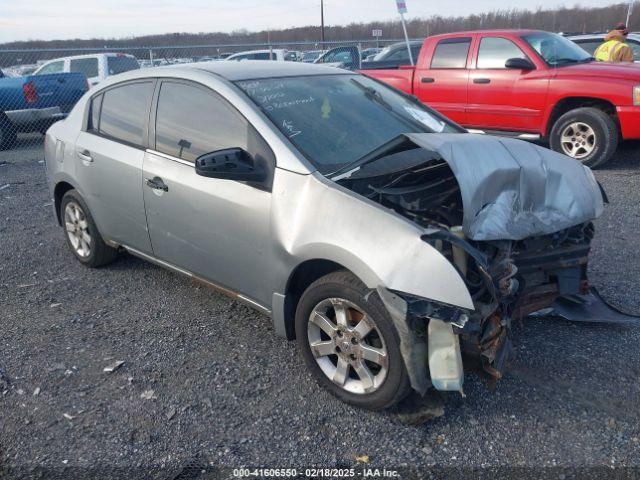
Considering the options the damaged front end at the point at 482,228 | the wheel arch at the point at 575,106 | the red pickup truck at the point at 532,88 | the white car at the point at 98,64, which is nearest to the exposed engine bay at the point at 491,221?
the damaged front end at the point at 482,228

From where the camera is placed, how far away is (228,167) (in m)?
3.33

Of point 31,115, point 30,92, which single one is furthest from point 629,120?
point 30,92

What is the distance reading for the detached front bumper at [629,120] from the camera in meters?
7.45

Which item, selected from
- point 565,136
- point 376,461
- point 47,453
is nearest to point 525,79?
point 565,136

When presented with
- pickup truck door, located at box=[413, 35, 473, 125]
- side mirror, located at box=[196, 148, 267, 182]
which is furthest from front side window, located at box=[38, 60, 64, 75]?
side mirror, located at box=[196, 148, 267, 182]

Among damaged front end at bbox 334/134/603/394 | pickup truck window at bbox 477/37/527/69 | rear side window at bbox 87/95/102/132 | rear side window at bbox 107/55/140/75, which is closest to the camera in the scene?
damaged front end at bbox 334/134/603/394

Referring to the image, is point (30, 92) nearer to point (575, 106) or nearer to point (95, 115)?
point (95, 115)

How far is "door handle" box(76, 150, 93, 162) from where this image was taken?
4673 millimetres

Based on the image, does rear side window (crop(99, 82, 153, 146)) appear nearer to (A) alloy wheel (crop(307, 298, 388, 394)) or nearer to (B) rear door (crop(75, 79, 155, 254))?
(B) rear door (crop(75, 79, 155, 254))

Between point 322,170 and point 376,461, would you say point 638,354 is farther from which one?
point 322,170

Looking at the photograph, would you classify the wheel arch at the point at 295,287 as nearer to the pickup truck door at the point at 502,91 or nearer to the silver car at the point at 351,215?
the silver car at the point at 351,215

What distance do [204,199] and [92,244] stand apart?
71.7 inches

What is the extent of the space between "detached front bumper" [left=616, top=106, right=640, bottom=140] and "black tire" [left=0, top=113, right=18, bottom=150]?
11.0 metres

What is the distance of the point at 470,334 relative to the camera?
111 inches
